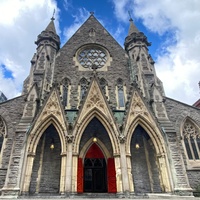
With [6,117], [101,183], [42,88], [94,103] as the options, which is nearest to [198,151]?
[101,183]

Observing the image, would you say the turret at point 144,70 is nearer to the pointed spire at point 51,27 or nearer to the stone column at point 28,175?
the pointed spire at point 51,27

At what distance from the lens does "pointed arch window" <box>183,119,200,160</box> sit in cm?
1076

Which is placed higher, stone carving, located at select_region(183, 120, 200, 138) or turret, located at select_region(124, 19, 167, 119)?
turret, located at select_region(124, 19, 167, 119)

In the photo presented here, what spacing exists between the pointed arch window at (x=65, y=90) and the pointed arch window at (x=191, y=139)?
8.11 metres

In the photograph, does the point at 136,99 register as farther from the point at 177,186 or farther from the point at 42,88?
the point at 42,88

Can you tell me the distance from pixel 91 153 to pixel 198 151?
6483 millimetres

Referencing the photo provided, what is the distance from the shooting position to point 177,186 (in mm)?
8305

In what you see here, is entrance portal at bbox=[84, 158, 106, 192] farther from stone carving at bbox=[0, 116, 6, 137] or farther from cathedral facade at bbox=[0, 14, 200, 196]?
stone carving at bbox=[0, 116, 6, 137]

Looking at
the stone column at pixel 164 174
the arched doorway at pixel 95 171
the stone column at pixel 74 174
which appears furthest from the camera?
the arched doorway at pixel 95 171

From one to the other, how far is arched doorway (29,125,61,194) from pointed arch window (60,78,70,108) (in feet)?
8.00

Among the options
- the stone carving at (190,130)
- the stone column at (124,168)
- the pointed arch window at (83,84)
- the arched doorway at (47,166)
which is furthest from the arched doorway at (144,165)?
the pointed arch window at (83,84)

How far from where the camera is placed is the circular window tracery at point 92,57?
15.0m

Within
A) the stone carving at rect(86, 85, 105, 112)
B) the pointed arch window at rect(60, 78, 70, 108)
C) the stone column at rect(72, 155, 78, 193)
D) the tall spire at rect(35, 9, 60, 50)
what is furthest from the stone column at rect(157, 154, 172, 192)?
the tall spire at rect(35, 9, 60, 50)

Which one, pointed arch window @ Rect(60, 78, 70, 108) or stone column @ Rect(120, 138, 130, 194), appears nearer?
stone column @ Rect(120, 138, 130, 194)
